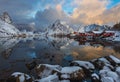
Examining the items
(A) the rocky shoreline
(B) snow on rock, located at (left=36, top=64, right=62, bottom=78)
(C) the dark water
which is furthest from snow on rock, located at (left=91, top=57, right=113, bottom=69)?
(B) snow on rock, located at (left=36, top=64, right=62, bottom=78)

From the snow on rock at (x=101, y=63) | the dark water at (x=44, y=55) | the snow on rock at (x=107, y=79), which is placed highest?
the snow on rock at (x=101, y=63)

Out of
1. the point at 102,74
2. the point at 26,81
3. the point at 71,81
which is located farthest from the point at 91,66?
the point at 26,81

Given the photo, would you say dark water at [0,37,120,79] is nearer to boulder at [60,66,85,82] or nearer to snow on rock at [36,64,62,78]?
snow on rock at [36,64,62,78]

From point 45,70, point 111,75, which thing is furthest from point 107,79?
point 45,70

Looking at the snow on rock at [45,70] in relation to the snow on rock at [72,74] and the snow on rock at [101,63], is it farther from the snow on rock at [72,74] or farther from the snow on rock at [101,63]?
the snow on rock at [101,63]

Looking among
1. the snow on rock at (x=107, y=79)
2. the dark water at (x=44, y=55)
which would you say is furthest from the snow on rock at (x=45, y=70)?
the snow on rock at (x=107, y=79)

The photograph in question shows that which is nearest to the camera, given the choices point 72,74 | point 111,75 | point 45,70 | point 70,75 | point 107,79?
point 107,79

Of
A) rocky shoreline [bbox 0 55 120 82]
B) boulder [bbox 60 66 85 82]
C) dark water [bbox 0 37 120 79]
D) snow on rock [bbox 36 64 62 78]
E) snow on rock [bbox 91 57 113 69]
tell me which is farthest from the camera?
dark water [bbox 0 37 120 79]

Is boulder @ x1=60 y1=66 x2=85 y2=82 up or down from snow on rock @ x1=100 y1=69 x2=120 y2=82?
up

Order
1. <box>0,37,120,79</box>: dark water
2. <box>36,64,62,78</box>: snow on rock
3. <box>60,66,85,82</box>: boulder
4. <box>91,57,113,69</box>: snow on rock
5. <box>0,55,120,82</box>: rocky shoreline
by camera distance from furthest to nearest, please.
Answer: <box>0,37,120,79</box>: dark water < <box>91,57,113,69</box>: snow on rock < <box>36,64,62,78</box>: snow on rock < <box>60,66,85,82</box>: boulder < <box>0,55,120,82</box>: rocky shoreline

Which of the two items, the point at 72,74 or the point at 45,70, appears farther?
the point at 45,70

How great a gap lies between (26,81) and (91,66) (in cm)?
1334

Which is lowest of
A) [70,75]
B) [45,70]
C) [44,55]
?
[44,55]

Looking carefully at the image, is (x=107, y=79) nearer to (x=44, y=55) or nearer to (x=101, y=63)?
(x=101, y=63)
